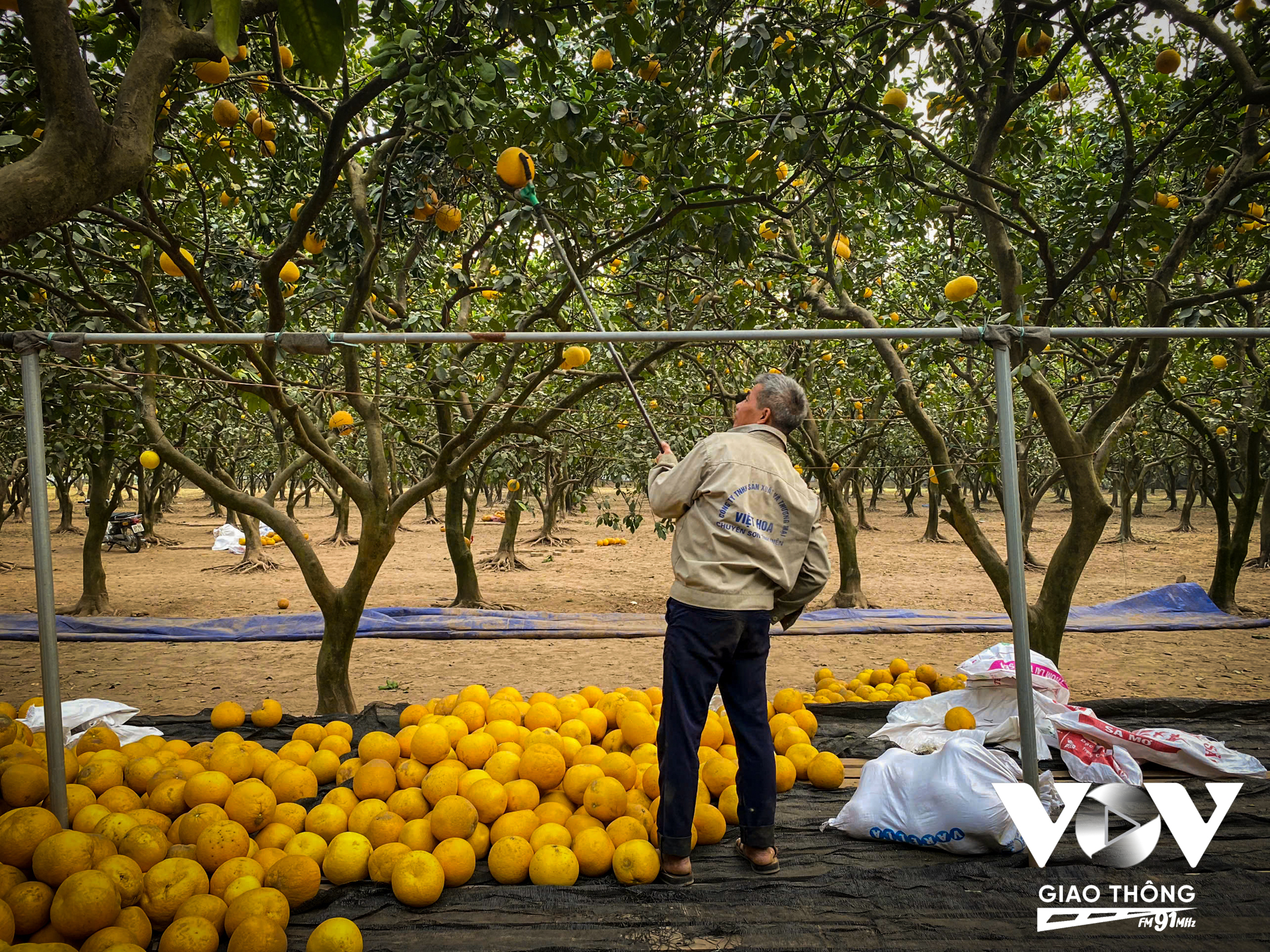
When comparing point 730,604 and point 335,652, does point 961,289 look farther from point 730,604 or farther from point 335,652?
point 335,652

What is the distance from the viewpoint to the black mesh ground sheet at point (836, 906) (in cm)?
193

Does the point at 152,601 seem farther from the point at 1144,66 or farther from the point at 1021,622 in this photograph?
the point at 1144,66

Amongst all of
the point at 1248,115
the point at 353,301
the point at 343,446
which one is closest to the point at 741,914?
the point at 353,301

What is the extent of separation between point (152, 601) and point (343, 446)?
526 centimetres

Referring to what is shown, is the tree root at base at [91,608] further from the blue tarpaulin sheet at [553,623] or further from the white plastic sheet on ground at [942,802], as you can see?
the white plastic sheet on ground at [942,802]

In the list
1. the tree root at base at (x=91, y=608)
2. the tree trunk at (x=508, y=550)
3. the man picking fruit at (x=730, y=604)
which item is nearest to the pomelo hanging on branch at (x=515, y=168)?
the man picking fruit at (x=730, y=604)

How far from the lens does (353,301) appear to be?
3908 mm

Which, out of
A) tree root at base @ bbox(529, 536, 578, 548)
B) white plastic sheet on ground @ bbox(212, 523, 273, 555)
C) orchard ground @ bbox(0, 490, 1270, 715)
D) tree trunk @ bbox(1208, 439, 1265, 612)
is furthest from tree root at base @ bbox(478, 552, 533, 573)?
tree trunk @ bbox(1208, 439, 1265, 612)

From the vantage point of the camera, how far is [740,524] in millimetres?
2320

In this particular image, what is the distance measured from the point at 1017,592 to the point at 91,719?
3666 mm

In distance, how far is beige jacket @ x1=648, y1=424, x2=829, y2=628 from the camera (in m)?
2.29

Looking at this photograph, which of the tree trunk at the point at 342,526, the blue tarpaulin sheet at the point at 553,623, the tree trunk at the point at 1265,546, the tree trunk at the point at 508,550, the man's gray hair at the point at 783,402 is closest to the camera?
the man's gray hair at the point at 783,402

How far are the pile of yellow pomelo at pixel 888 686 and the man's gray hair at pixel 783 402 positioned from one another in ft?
6.56

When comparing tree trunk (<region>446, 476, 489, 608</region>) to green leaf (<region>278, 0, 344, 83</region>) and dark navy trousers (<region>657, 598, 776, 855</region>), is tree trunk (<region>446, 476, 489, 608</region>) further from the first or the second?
green leaf (<region>278, 0, 344, 83</region>)
